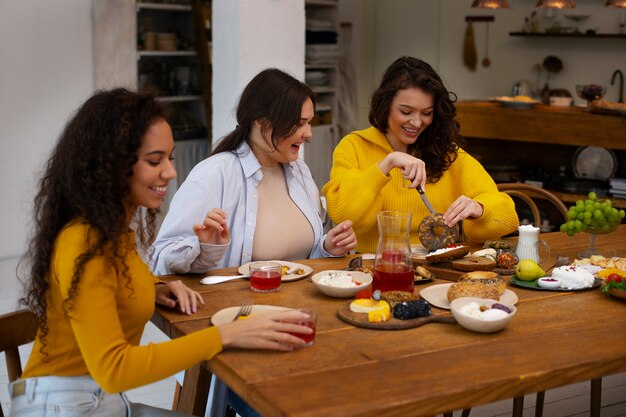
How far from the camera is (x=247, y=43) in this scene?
4.67 metres

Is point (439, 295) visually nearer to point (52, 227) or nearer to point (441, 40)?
point (52, 227)

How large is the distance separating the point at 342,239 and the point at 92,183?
1022 mm

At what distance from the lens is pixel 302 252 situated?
279cm

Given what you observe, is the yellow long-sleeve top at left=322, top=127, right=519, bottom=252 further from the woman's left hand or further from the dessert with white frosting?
the dessert with white frosting

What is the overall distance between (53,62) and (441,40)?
3.92 metres

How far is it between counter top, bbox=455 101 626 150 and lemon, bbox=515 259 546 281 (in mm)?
3064

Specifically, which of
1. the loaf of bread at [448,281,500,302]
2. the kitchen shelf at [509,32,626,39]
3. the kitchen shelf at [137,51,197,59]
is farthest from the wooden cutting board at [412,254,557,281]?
the kitchen shelf at [509,32,626,39]

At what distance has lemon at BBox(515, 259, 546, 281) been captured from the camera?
2350 mm

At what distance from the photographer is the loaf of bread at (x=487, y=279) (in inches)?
86.7

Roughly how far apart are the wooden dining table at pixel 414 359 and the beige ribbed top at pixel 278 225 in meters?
0.46

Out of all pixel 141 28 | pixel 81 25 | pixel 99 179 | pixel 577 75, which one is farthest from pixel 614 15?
pixel 99 179

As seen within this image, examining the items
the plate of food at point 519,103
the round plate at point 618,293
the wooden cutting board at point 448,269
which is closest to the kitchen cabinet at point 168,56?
the plate of food at point 519,103

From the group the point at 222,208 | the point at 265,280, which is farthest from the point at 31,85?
the point at 265,280

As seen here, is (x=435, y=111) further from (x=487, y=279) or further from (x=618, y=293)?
(x=618, y=293)
